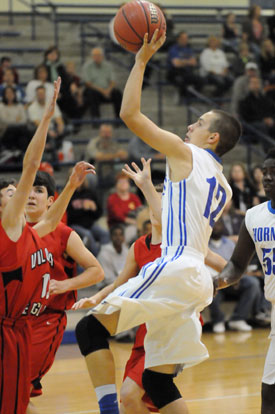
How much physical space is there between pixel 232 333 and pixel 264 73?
6600mm

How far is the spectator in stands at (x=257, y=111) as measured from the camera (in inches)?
531

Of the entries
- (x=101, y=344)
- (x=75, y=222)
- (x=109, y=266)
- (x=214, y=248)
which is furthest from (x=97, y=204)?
(x=101, y=344)

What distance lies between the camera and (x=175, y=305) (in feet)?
13.1

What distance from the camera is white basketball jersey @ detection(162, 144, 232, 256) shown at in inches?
163

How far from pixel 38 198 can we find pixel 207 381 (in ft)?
9.46

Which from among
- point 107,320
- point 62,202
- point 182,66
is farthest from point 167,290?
point 182,66

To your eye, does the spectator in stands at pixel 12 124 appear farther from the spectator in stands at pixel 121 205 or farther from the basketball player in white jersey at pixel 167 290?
the basketball player in white jersey at pixel 167 290

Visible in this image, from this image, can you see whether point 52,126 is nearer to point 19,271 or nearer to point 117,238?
point 117,238

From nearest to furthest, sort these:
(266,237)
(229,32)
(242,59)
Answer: (266,237) → (242,59) → (229,32)

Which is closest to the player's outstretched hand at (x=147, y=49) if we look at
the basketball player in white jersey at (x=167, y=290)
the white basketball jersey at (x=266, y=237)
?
the basketball player in white jersey at (x=167, y=290)

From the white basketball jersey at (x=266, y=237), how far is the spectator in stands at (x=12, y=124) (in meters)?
6.90

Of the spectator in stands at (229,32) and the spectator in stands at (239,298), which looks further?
the spectator in stands at (229,32)

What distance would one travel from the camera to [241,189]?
36.0 ft

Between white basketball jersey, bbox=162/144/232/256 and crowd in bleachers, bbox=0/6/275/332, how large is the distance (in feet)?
12.1
